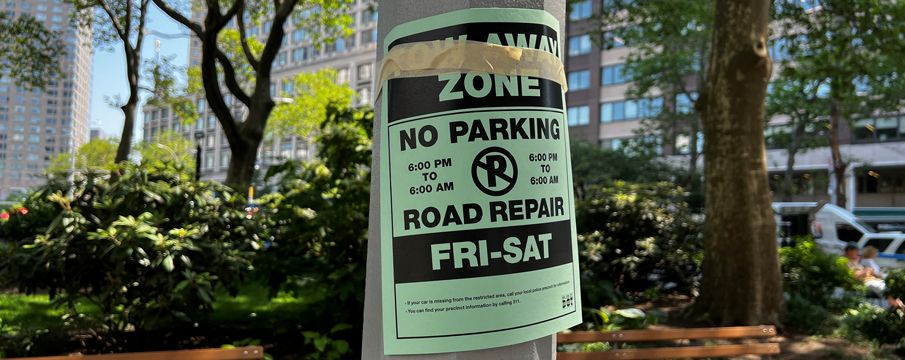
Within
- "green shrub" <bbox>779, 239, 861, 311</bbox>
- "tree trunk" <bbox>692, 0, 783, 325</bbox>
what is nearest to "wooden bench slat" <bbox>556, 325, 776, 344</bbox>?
"tree trunk" <bbox>692, 0, 783, 325</bbox>

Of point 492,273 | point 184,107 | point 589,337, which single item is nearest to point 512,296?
point 492,273

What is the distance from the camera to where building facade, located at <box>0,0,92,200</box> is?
60.7 ft

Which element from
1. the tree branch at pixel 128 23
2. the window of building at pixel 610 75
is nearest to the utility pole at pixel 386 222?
the tree branch at pixel 128 23

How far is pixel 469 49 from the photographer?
5.47ft

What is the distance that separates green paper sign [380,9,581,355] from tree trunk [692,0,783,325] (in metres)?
7.44

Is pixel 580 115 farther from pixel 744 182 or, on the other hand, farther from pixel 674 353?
pixel 674 353

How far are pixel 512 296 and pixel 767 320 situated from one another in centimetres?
769

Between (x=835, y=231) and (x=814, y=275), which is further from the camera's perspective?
(x=835, y=231)

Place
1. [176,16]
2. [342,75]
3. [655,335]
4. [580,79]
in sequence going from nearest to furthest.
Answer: [655,335]
[176,16]
[580,79]
[342,75]

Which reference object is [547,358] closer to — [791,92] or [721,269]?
[721,269]

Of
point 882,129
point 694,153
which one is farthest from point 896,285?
point 882,129

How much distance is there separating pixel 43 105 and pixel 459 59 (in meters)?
38.0

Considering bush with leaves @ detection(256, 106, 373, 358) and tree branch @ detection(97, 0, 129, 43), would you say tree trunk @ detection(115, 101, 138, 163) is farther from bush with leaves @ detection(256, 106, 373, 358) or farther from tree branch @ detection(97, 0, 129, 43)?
bush with leaves @ detection(256, 106, 373, 358)

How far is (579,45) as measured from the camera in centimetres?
5850
